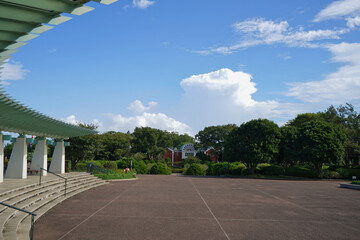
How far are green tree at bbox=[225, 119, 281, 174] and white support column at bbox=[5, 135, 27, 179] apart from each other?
2710 centimetres

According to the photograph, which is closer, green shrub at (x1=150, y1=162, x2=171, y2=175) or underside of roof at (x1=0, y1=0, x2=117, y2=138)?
underside of roof at (x1=0, y1=0, x2=117, y2=138)

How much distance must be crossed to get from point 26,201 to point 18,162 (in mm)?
9243

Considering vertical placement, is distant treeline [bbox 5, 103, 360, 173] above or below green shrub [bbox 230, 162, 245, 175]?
above

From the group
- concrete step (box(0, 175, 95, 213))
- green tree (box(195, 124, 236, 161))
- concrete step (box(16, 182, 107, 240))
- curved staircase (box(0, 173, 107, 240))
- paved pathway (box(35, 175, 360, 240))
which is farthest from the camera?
green tree (box(195, 124, 236, 161))

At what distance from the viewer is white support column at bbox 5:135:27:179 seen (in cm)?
2072

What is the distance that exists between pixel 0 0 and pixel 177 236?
25.0 ft

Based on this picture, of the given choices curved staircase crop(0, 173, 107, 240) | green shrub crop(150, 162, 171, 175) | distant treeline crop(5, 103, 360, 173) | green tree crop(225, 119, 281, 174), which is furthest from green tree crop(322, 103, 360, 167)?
curved staircase crop(0, 173, 107, 240)

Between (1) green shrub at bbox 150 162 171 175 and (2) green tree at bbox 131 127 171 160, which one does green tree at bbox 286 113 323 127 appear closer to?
(2) green tree at bbox 131 127 171 160

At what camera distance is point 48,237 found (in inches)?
337

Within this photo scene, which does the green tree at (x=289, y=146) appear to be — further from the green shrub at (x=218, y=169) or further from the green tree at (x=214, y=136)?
the green tree at (x=214, y=136)

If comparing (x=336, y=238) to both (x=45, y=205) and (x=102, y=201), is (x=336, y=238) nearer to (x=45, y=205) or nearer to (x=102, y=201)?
(x=102, y=201)

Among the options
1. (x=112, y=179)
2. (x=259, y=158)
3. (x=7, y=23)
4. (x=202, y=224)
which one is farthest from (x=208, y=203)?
(x=259, y=158)

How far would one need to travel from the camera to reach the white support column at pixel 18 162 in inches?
816

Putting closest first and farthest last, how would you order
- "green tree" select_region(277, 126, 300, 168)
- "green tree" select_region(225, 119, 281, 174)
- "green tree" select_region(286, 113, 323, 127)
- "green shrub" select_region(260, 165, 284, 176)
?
"green tree" select_region(225, 119, 281, 174)
"green tree" select_region(277, 126, 300, 168)
"green shrub" select_region(260, 165, 284, 176)
"green tree" select_region(286, 113, 323, 127)
